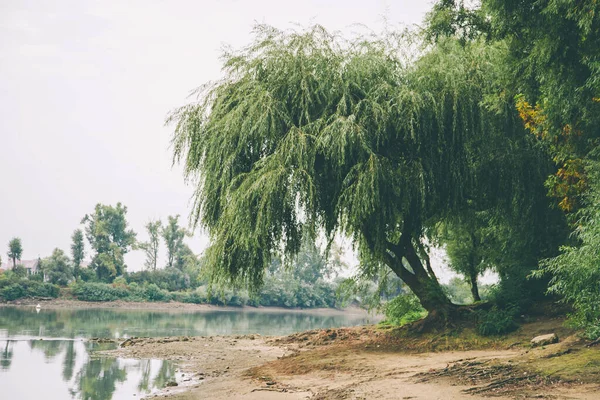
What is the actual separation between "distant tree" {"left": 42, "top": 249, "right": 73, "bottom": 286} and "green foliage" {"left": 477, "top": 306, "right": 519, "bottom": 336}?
189ft

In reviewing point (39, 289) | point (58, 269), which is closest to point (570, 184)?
point (39, 289)

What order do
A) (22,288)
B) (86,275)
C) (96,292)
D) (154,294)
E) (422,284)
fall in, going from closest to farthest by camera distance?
(422,284) < (22,288) < (96,292) < (154,294) < (86,275)

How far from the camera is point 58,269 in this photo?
62344 millimetres

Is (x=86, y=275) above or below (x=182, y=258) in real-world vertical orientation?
below

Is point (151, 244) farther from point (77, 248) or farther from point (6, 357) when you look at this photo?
point (6, 357)

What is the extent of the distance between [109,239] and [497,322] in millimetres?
64594

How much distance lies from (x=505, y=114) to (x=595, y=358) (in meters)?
7.49

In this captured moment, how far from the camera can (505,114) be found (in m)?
14.4

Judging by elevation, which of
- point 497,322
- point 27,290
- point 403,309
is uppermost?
point 27,290

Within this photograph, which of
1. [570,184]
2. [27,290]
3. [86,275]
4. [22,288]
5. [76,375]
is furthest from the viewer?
[86,275]

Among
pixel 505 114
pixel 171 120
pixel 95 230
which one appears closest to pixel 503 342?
pixel 505 114

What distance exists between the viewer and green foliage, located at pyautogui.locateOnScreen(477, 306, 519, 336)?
43.3 feet

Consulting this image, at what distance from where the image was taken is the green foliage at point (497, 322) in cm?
1320

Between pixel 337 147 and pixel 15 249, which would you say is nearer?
pixel 337 147
